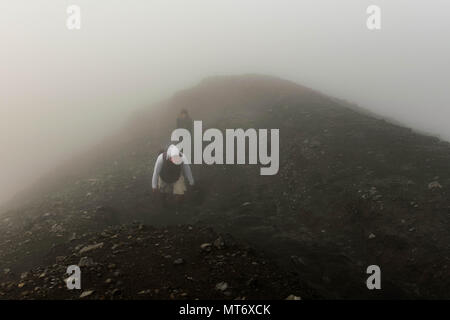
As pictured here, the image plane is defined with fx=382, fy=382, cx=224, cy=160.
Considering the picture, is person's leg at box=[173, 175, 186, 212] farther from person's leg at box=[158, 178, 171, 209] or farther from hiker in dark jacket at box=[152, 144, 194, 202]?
person's leg at box=[158, 178, 171, 209]

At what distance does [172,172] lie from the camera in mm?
14938

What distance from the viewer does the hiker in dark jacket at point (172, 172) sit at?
14.6 meters

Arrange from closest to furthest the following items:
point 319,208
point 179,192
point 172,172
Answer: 1. point 319,208
2. point 172,172
3. point 179,192

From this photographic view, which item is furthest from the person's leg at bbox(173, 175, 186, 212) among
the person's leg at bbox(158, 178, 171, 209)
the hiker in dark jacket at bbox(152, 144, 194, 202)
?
the person's leg at bbox(158, 178, 171, 209)

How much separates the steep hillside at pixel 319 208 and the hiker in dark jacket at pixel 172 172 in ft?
2.89

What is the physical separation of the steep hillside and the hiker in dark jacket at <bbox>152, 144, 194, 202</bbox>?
2.89ft

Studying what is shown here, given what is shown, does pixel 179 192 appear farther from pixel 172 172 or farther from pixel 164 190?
pixel 172 172

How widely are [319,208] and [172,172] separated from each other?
5.71m

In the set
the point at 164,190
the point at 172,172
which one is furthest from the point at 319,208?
the point at 164,190

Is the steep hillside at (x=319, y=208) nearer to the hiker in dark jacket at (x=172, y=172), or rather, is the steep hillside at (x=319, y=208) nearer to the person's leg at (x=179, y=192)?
the person's leg at (x=179, y=192)

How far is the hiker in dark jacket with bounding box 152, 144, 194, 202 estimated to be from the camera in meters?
14.6

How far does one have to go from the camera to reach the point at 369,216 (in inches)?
474

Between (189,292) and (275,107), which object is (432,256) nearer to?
(189,292)

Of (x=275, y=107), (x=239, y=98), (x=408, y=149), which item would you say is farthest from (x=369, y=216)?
(x=239, y=98)
